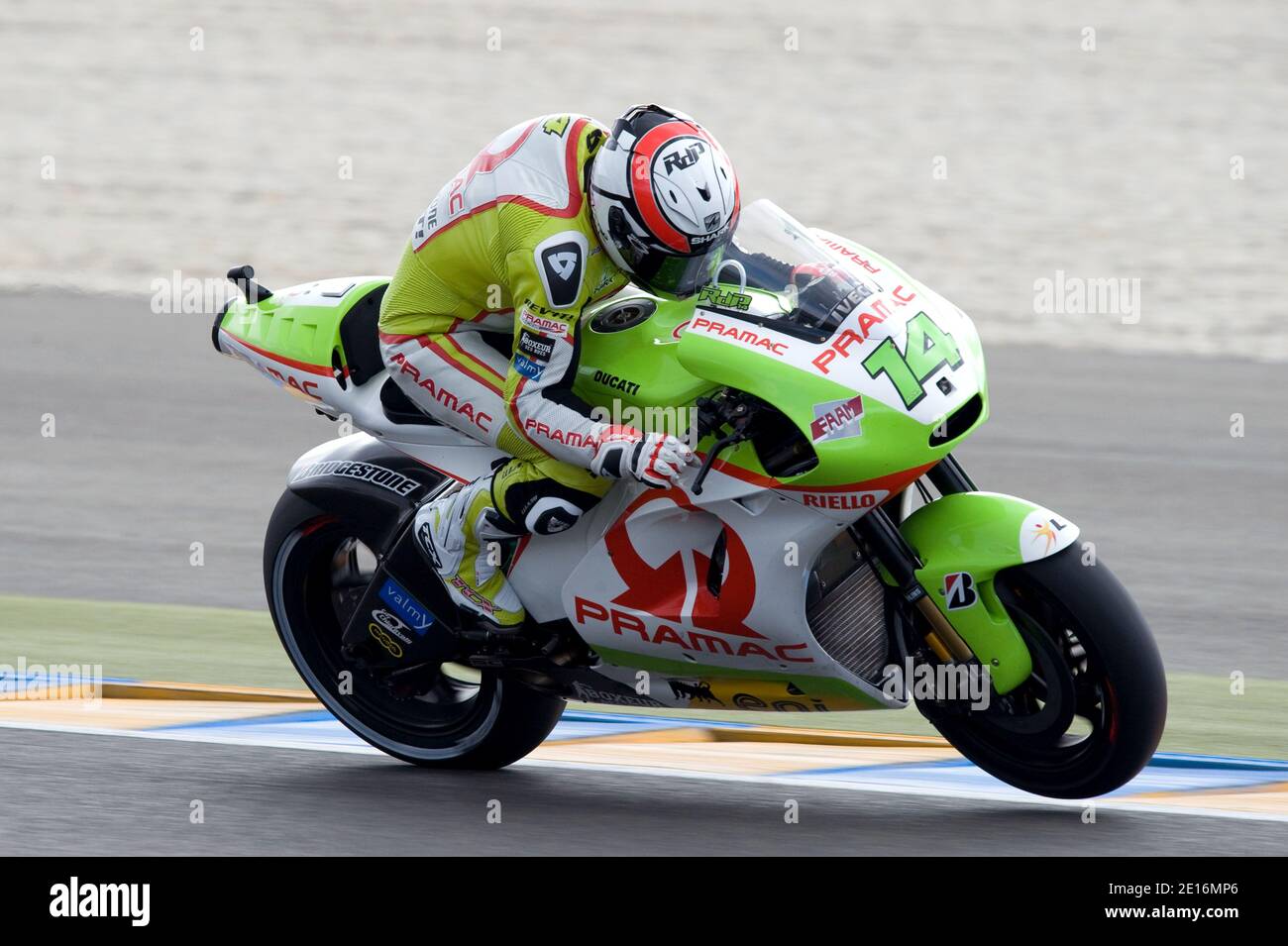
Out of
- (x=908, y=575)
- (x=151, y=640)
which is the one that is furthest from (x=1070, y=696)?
(x=151, y=640)

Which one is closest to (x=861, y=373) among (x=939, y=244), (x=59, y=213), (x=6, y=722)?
(x=6, y=722)

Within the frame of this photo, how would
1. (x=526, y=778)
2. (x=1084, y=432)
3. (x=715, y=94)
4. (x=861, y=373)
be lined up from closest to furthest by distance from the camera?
1. (x=861, y=373)
2. (x=526, y=778)
3. (x=1084, y=432)
4. (x=715, y=94)

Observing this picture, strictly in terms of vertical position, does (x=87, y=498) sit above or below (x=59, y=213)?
below

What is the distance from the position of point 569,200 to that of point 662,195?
0.93 ft

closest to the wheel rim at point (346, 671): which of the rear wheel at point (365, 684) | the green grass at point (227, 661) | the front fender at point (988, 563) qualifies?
the rear wheel at point (365, 684)

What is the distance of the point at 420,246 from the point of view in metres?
5.18

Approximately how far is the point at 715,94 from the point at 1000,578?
15793mm

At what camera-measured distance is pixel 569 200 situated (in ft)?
16.0

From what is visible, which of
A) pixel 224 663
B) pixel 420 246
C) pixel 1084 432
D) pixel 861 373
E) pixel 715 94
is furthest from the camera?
pixel 715 94

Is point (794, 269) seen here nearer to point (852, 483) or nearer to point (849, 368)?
point (849, 368)

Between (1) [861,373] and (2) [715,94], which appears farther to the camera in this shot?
(2) [715,94]

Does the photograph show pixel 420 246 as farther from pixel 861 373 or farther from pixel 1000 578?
pixel 1000 578

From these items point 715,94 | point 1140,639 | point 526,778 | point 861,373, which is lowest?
point 526,778

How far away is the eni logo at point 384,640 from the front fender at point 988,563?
62.6 inches
